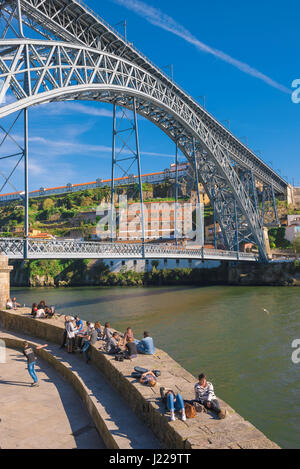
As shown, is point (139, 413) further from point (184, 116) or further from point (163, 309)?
point (184, 116)

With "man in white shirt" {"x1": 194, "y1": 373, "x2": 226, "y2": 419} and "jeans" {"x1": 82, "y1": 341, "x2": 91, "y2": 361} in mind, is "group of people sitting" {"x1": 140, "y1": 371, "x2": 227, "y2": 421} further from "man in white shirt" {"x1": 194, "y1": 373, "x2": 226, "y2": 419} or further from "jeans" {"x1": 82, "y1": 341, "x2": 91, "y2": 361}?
"jeans" {"x1": 82, "y1": 341, "x2": 91, "y2": 361}

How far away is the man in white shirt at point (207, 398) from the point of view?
5.81 meters

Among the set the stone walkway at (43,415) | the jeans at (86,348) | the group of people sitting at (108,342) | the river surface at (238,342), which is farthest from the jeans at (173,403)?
the jeans at (86,348)

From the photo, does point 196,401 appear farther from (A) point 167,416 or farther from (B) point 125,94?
(B) point 125,94

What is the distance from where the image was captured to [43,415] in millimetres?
7082

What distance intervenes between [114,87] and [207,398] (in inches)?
942

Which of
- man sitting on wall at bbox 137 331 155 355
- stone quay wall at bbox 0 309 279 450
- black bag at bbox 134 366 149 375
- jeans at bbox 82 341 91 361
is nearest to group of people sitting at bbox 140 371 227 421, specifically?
stone quay wall at bbox 0 309 279 450

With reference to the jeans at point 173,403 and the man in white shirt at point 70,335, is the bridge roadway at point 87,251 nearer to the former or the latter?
the man in white shirt at point 70,335

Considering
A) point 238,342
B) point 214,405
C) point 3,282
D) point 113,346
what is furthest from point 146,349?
point 3,282

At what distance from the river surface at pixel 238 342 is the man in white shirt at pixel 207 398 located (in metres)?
2.49

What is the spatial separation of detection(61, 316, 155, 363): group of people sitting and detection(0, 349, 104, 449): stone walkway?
1.00m

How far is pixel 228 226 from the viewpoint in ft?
157

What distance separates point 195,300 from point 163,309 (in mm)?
5601
